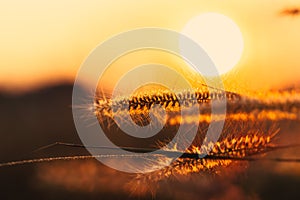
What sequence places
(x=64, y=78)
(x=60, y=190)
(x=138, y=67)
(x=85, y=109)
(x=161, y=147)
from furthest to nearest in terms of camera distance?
(x=64, y=78), (x=60, y=190), (x=138, y=67), (x=85, y=109), (x=161, y=147)

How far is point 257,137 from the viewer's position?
1163 mm

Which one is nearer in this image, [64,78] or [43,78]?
[64,78]

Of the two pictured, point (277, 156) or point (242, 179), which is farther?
point (242, 179)

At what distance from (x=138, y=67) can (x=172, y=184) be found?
0.34 metres

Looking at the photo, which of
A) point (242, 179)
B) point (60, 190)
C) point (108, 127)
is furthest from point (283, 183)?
point (60, 190)

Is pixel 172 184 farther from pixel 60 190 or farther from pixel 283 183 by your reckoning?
pixel 60 190

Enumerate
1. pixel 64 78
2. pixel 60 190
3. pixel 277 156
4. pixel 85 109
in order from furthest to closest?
pixel 64 78 → pixel 60 190 → pixel 85 109 → pixel 277 156

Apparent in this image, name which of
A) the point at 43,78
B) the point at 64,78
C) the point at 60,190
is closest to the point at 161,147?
the point at 60,190

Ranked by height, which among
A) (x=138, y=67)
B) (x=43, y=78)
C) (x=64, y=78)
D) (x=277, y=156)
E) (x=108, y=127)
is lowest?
(x=277, y=156)

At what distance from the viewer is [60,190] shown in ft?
5.40

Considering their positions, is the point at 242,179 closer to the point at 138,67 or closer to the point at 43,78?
the point at 138,67

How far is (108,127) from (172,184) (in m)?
0.25

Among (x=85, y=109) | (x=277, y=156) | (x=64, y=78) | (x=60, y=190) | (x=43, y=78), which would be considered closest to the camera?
(x=277, y=156)

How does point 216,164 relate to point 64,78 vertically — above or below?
below
